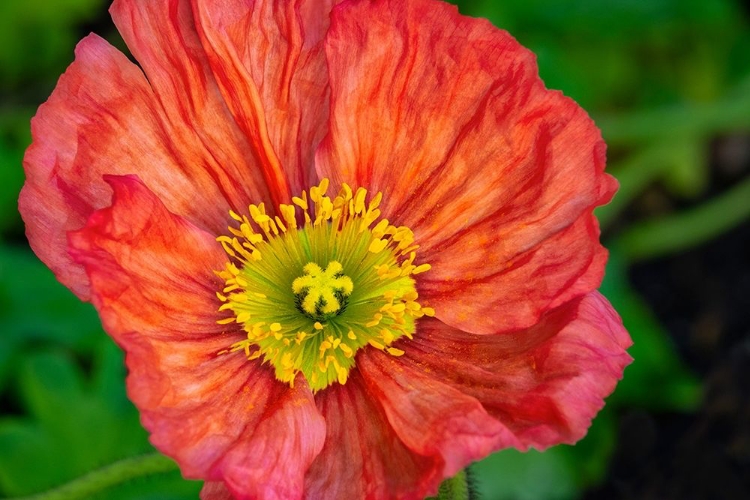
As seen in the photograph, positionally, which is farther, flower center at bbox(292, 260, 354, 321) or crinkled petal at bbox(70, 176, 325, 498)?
flower center at bbox(292, 260, 354, 321)

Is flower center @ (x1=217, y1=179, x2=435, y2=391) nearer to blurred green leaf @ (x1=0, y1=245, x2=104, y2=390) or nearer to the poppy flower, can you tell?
the poppy flower

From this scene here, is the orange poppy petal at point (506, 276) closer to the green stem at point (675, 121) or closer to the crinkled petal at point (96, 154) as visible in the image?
the crinkled petal at point (96, 154)

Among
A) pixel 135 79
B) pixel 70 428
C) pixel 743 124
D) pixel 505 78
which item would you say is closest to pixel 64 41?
pixel 70 428

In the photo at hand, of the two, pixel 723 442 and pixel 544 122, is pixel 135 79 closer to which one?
pixel 544 122

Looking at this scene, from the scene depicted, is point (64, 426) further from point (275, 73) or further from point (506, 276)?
point (506, 276)

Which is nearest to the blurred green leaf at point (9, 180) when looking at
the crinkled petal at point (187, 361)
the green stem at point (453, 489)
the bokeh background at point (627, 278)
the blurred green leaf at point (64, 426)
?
the bokeh background at point (627, 278)

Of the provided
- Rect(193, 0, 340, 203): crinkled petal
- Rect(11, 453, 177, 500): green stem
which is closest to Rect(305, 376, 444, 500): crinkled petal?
Rect(11, 453, 177, 500): green stem

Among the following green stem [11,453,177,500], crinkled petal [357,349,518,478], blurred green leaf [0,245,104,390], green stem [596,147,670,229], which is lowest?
blurred green leaf [0,245,104,390]
